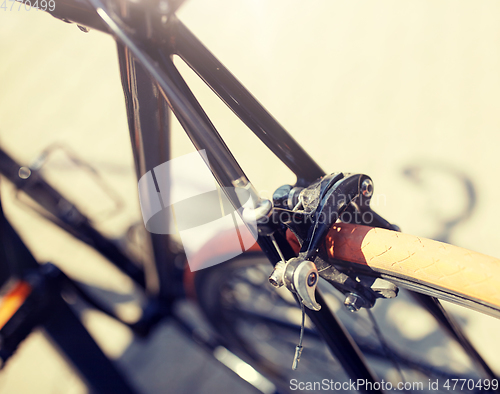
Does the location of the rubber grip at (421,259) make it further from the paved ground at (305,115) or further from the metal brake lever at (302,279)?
the paved ground at (305,115)

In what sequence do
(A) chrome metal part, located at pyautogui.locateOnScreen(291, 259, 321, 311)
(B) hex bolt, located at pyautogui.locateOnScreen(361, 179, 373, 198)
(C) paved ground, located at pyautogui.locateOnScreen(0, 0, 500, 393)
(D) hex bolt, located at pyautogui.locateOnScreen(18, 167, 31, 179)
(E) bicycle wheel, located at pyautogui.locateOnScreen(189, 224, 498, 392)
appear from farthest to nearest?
(C) paved ground, located at pyautogui.locateOnScreen(0, 0, 500, 393), (E) bicycle wheel, located at pyautogui.locateOnScreen(189, 224, 498, 392), (D) hex bolt, located at pyautogui.locateOnScreen(18, 167, 31, 179), (B) hex bolt, located at pyautogui.locateOnScreen(361, 179, 373, 198), (A) chrome metal part, located at pyautogui.locateOnScreen(291, 259, 321, 311)

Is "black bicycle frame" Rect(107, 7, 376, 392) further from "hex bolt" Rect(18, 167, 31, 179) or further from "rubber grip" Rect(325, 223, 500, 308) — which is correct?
"hex bolt" Rect(18, 167, 31, 179)

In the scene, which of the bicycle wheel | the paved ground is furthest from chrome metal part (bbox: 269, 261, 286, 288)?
the paved ground

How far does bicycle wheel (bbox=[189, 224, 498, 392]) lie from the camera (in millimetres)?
1014

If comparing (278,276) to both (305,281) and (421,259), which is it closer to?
(305,281)

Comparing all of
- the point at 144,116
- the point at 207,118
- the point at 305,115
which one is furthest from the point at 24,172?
the point at 305,115

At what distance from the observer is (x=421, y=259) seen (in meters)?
0.46

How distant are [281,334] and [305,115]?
1.12m

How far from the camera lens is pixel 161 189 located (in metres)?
0.76

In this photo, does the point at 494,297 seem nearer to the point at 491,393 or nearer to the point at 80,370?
the point at 491,393

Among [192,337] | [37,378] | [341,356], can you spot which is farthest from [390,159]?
[37,378]

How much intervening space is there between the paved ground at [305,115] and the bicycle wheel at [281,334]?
0.11 m

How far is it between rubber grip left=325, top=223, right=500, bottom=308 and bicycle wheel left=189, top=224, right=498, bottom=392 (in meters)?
0.45

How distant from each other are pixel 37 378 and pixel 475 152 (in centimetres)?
202
